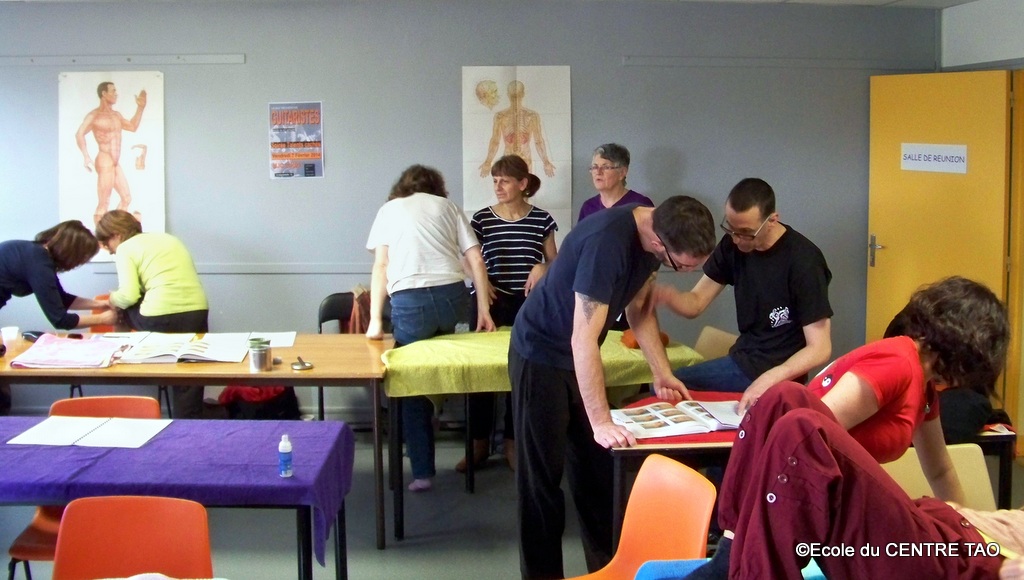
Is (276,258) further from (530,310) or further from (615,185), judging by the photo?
(530,310)

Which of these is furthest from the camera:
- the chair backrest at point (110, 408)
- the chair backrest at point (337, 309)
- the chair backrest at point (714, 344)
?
the chair backrest at point (337, 309)

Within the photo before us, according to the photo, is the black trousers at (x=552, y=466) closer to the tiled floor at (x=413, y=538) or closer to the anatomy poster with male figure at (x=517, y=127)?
the tiled floor at (x=413, y=538)

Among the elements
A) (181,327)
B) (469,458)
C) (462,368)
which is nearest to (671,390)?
(462,368)

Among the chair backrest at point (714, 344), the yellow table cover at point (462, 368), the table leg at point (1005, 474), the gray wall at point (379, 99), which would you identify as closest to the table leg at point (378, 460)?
the yellow table cover at point (462, 368)

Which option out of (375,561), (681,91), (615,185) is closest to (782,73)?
(681,91)

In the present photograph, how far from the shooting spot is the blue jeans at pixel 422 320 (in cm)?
374

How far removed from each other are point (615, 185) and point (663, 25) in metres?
1.08

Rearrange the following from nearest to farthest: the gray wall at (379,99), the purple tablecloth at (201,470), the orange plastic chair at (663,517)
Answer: the orange plastic chair at (663,517) → the purple tablecloth at (201,470) → the gray wall at (379,99)

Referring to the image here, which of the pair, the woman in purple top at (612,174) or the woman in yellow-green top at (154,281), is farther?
the woman in purple top at (612,174)

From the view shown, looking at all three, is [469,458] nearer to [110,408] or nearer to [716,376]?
[716,376]

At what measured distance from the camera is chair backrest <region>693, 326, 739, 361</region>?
13.1ft

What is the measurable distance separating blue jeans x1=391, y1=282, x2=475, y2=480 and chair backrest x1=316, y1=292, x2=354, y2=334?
1051 mm

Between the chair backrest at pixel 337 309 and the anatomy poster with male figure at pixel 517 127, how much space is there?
827 mm

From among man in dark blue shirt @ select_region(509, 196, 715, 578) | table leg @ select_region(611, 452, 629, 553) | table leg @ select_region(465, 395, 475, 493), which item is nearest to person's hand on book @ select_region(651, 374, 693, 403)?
man in dark blue shirt @ select_region(509, 196, 715, 578)
